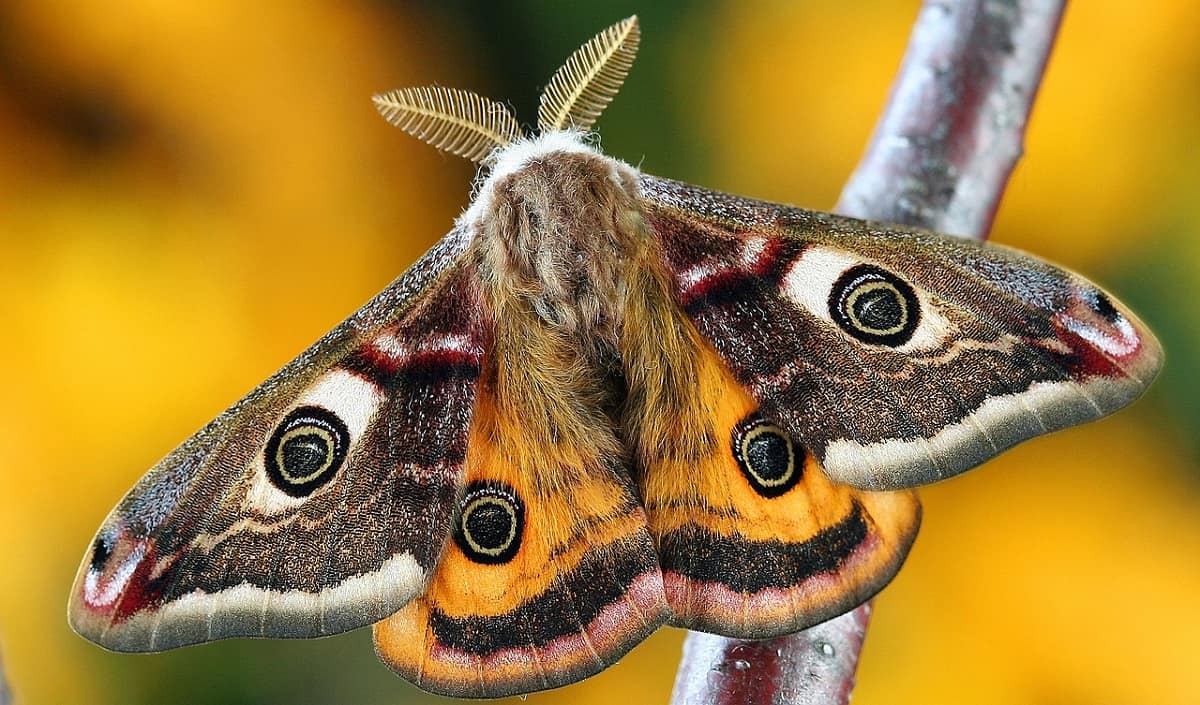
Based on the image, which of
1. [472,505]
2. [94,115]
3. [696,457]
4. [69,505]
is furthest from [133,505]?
[94,115]

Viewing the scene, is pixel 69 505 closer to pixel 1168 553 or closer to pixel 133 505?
pixel 133 505

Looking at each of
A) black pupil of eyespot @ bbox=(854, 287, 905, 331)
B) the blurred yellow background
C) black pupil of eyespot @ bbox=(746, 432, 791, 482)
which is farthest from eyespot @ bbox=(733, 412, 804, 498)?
the blurred yellow background

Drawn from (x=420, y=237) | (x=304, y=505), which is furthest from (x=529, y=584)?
(x=420, y=237)

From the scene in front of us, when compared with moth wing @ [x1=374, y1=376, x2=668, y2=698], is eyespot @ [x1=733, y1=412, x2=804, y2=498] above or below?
above

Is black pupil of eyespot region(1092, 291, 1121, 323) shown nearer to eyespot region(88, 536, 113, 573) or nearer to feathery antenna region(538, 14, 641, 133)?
feathery antenna region(538, 14, 641, 133)

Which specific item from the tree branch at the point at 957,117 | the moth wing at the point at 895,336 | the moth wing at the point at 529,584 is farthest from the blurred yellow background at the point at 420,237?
the moth wing at the point at 895,336

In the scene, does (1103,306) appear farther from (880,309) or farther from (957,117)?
(957,117)
